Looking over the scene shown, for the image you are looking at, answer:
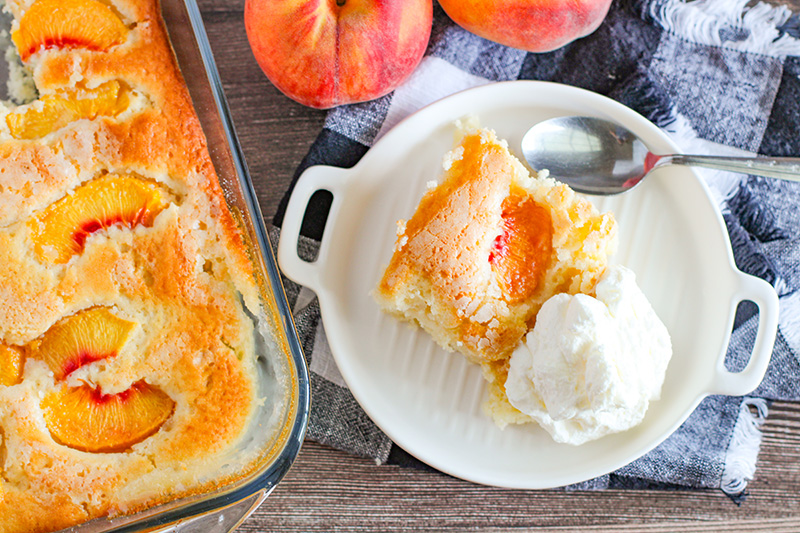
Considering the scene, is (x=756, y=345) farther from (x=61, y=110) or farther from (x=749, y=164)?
(x=61, y=110)

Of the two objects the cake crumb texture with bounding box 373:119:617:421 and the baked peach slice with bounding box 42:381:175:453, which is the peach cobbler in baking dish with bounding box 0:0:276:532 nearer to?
the baked peach slice with bounding box 42:381:175:453

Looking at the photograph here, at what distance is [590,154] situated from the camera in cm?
168

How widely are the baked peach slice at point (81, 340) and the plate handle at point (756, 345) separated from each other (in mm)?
1516

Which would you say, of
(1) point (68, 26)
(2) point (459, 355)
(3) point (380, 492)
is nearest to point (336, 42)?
(1) point (68, 26)

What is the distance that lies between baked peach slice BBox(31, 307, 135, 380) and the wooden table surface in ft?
1.86

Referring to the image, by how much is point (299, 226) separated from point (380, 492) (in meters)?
0.81

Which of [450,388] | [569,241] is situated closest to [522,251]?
[569,241]

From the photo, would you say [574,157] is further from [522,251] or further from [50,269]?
[50,269]

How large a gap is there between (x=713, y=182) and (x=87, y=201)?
1672mm

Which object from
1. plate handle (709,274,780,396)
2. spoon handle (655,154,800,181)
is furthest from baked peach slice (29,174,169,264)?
plate handle (709,274,780,396)

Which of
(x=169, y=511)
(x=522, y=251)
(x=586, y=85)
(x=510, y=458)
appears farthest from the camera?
(x=586, y=85)

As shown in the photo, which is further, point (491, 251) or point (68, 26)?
point (491, 251)

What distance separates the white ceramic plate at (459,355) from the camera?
1.64 meters

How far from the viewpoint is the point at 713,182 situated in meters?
1.76
